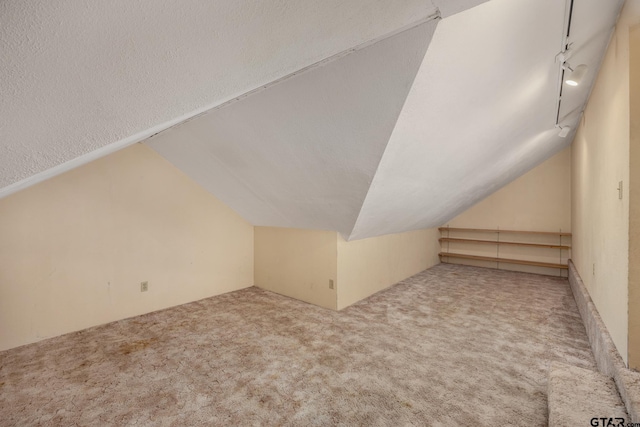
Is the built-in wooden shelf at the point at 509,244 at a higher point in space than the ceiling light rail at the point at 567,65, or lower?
lower

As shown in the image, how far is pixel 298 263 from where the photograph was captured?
379 cm

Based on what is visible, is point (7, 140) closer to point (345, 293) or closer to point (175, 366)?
point (175, 366)

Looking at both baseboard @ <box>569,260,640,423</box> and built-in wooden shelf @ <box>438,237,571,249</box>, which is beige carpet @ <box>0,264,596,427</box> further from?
built-in wooden shelf @ <box>438,237,571,249</box>

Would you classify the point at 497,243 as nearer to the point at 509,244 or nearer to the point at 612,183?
the point at 509,244

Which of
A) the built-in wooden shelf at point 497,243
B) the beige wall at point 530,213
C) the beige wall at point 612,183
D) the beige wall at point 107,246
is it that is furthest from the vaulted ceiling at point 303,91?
the built-in wooden shelf at point 497,243

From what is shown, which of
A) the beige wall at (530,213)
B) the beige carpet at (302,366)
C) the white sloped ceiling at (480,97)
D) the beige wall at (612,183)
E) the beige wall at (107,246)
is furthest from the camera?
the beige wall at (530,213)

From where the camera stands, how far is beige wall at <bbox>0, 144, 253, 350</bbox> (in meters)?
2.56

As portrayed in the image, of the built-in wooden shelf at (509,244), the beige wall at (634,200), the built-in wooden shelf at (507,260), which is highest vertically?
the beige wall at (634,200)

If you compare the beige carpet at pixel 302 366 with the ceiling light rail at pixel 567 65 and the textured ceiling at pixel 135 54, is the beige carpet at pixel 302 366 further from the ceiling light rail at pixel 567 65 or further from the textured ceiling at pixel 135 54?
the ceiling light rail at pixel 567 65

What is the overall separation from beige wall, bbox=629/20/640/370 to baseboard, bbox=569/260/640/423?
94 mm

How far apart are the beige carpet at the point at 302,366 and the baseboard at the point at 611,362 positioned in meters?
0.19

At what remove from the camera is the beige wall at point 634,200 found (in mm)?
1454

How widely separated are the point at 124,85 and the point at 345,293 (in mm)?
3041

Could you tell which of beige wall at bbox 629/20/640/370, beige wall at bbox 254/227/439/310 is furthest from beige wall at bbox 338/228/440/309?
beige wall at bbox 629/20/640/370
